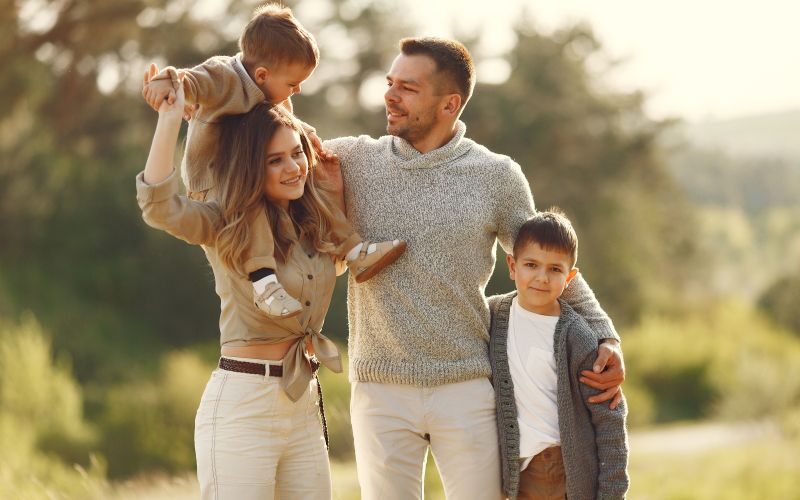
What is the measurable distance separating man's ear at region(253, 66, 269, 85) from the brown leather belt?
30.1 inches

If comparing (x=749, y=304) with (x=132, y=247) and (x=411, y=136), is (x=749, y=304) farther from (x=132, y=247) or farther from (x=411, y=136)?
(x=411, y=136)

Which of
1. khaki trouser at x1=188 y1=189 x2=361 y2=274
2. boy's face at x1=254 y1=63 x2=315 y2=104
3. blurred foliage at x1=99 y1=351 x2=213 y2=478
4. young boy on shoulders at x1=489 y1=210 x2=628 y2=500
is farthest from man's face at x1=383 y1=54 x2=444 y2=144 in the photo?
blurred foliage at x1=99 y1=351 x2=213 y2=478

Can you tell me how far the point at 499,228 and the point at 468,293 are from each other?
0.23 meters

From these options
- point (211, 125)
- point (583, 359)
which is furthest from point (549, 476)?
point (211, 125)

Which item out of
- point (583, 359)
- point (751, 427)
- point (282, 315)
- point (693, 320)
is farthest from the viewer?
point (693, 320)

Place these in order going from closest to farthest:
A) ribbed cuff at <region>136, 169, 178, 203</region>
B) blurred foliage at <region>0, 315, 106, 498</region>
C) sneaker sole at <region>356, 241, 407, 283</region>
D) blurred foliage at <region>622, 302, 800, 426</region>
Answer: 1. ribbed cuff at <region>136, 169, 178, 203</region>
2. sneaker sole at <region>356, 241, 407, 283</region>
3. blurred foliage at <region>0, 315, 106, 498</region>
4. blurred foliage at <region>622, 302, 800, 426</region>

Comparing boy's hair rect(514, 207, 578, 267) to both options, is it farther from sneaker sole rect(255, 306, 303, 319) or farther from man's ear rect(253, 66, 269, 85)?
man's ear rect(253, 66, 269, 85)

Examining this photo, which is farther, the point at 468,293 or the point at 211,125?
the point at 468,293

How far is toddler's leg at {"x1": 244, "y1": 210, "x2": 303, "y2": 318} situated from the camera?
281cm

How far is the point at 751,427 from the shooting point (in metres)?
12.5

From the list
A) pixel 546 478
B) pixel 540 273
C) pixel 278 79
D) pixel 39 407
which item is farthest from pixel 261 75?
pixel 39 407

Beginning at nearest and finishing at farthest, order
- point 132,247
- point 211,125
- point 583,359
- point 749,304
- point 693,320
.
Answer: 1. point 211,125
2. point 583,359
3. point 132,247
4. point 693,320
5. point 749,304

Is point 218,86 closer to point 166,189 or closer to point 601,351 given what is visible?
point 166,189

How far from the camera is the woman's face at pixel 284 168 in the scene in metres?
2.95
